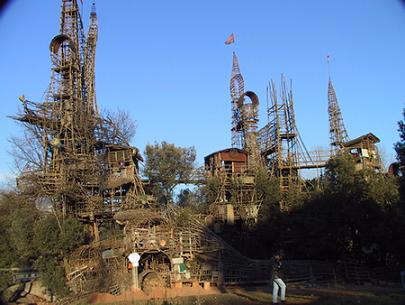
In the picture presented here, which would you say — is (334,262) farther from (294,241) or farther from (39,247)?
(39,247)

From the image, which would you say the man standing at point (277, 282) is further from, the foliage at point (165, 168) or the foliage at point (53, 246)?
the foliage at point (165, 168)

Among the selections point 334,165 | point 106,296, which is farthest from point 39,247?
point 334,165

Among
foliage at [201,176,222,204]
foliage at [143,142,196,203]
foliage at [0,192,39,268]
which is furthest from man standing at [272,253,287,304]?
foliage at [143,142,196,203]

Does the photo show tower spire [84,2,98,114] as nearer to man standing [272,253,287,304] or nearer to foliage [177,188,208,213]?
foliage [177,188,208,213]

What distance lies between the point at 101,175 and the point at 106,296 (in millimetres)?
12581

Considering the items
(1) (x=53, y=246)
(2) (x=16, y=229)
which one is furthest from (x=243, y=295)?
(2) (x=16, y=229)

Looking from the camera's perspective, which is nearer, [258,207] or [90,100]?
[258,207]

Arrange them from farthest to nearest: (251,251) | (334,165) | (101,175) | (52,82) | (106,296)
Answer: (52,82) < (101,175) < (251,251) < (334,165) < (106,296)

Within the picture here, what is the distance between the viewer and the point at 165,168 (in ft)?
125

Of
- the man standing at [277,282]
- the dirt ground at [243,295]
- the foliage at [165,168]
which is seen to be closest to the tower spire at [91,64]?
the foliage at [165,168]

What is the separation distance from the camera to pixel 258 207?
110 feet

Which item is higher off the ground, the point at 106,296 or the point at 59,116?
the point at 59,116

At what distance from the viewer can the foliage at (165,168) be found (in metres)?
38.2

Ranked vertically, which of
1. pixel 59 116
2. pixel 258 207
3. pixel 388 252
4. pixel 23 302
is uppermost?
pixel 59 116
